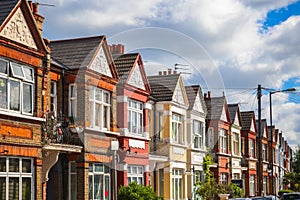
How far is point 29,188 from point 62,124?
435 centimetres

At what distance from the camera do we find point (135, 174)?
107 feet

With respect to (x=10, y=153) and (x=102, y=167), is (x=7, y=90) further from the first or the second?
(x=102, y=167)

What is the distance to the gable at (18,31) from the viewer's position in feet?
70.8

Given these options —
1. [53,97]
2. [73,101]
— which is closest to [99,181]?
[73,101]

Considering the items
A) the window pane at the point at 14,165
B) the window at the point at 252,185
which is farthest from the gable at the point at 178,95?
the window at the point at 252,185

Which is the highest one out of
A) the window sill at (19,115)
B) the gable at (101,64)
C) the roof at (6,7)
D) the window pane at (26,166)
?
the roof at (6,7)

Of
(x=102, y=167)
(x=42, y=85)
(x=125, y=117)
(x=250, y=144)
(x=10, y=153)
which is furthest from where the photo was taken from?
(x=250, y=144)

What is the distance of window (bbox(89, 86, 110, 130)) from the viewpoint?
27.6 meters

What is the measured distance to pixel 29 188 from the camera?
22797 mm

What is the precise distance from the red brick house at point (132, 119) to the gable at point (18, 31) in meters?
8.71

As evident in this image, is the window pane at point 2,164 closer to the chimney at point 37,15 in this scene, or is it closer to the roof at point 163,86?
the chimney at point 37,15

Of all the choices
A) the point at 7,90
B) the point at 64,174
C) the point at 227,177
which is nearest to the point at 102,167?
the point at 64,174

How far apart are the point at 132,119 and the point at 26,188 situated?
10.7m

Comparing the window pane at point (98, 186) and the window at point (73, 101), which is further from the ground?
the window at point (73, 101)
